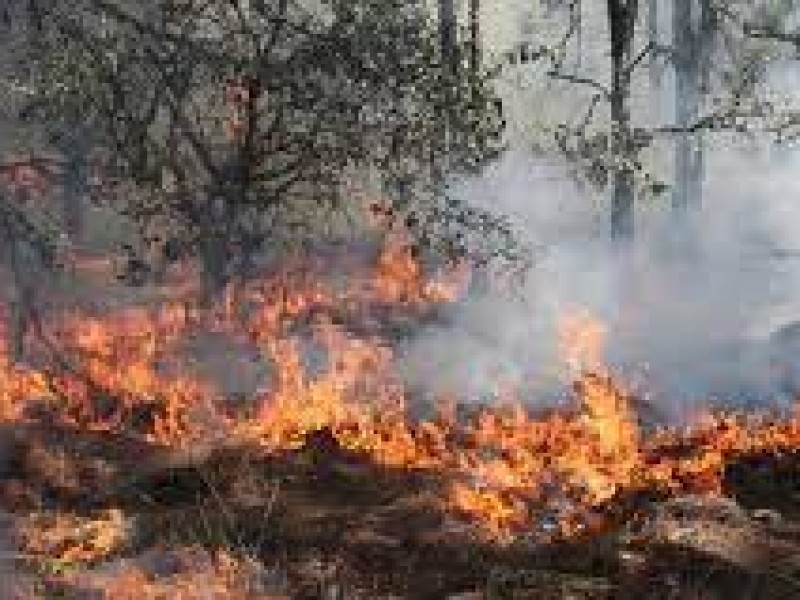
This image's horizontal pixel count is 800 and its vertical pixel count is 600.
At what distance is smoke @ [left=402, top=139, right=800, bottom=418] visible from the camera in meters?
17.6

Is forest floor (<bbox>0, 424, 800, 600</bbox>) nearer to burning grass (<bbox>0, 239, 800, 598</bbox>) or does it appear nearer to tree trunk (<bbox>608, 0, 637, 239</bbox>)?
burning grass (<bbox>0, 239, 800, 598</bbox>)

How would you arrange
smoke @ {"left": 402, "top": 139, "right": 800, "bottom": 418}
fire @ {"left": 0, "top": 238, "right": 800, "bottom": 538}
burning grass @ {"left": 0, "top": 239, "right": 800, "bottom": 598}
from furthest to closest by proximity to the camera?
1. smoke @ {"left": 402, "top": 139, "right": 800, "bottom": 418}
2. fire @ {"left": 0, "top": 238, "right": 800, "bottom": 538}
3. burning grass @ {"left": 0, "top": 239, "right": 800, "bottom": 598}

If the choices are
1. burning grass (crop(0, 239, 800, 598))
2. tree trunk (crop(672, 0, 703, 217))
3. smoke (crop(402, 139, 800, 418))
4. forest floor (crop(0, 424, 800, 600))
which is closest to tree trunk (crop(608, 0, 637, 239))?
smoke (crop(402, 139, 800, 418))

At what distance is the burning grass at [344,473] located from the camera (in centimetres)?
1061

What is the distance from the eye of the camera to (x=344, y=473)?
13062mm

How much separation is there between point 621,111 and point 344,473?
7590 millimetres

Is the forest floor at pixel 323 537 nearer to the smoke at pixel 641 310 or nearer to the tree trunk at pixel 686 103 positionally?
the smoke at pixel 641 310

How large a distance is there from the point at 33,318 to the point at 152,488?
4.61m

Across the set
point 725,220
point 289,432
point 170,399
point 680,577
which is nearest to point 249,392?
point 170,399

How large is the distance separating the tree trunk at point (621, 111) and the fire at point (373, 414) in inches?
66.8

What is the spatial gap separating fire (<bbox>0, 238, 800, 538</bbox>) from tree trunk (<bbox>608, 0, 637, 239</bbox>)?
1696 millimetres

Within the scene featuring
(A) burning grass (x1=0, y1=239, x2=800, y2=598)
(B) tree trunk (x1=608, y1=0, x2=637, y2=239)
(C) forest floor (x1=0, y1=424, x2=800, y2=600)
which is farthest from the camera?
(B) tree trunk (x1=608, y1=0, x2=637, y2=239)

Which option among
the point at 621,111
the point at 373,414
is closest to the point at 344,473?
the point at 373,414

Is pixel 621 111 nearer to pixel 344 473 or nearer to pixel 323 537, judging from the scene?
pixel 344 473
